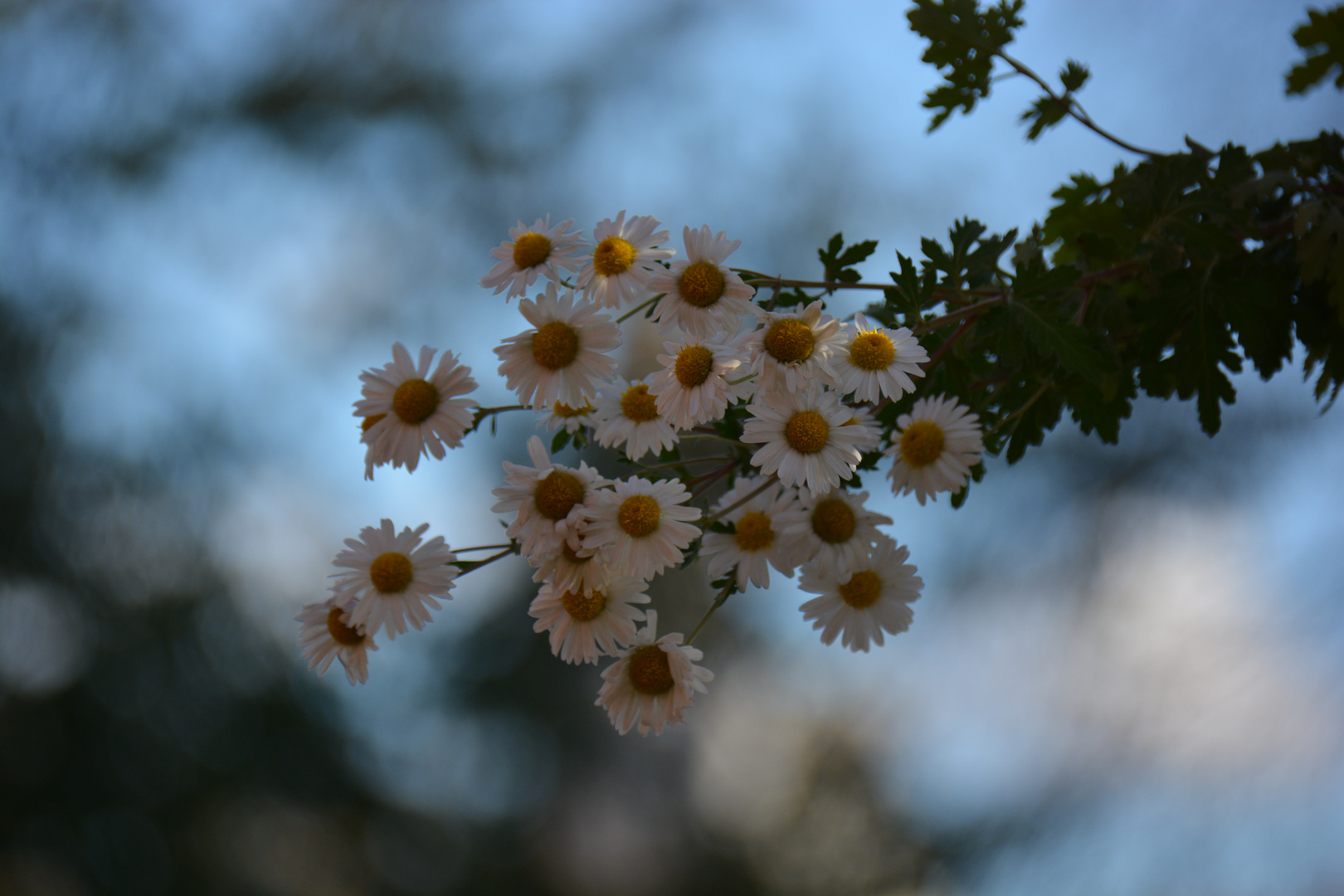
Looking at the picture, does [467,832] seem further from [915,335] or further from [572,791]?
[915,335]

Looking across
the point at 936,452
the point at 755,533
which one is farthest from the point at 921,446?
the point at 755,533

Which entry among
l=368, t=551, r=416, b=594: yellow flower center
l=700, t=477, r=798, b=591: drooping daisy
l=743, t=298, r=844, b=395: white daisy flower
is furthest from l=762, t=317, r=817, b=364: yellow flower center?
l=368, t=551, r=416, b=594: yellow flower center

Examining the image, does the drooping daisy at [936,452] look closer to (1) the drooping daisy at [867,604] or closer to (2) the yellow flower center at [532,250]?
(1) the drooping daisy at [867,604]

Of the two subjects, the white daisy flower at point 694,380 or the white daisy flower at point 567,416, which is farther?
the white daisy flower at point 567,416

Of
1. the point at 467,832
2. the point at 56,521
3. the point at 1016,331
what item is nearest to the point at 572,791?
the point at 467,832

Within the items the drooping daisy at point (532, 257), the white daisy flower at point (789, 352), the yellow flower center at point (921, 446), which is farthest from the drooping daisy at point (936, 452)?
the drooping daisy at point (532, 257)

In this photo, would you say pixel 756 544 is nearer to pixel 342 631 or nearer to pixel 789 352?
pixel 789 352
